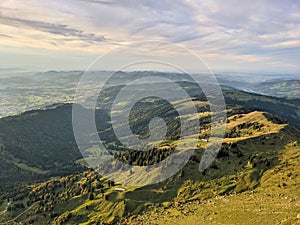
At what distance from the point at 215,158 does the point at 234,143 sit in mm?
15606

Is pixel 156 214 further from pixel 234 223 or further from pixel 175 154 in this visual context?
pixel 175 154

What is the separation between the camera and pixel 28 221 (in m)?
173

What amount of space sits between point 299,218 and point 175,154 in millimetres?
116866

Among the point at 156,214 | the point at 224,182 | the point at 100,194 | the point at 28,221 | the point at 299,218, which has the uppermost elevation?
the point at 299,218

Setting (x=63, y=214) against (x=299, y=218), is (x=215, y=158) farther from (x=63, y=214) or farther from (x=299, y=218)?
(x=299, y=218)

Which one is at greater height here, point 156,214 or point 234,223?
point 234,223

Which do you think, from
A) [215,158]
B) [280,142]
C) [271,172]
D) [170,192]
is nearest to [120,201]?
[170,192]

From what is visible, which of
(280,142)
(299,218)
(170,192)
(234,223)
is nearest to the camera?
(299,218)

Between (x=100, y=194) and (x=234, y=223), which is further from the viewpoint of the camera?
(x=100, y=194)

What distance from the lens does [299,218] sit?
Result: 50.5 meters

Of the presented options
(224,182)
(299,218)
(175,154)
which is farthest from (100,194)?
(299,218)

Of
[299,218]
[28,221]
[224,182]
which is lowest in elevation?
[28,221]

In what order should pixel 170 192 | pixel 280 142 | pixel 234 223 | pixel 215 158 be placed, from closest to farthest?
pixel 234 223, pixel 170 192, pixel 215 158, pixel 280 142

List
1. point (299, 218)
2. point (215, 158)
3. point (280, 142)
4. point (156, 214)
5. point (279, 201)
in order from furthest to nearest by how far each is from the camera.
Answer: point (280, 142) < point (215, 158) < point (156, 214) < point (279, 201) < point (299, 218)
